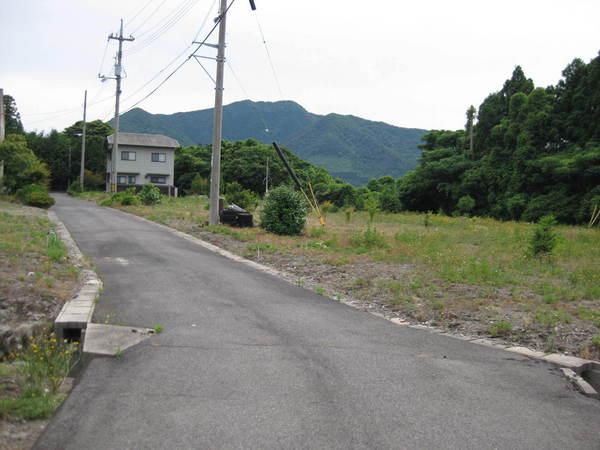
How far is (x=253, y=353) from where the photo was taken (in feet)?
19.5

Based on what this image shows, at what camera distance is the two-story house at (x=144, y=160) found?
56.0m

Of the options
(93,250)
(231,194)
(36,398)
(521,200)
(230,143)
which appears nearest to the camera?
(36,398)

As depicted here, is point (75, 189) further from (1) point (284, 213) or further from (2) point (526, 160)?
(1) point (284, 213)

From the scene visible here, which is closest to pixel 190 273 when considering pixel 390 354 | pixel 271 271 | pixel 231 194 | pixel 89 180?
pixel 271 271

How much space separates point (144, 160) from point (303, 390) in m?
54.3

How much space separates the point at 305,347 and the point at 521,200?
1366 inches

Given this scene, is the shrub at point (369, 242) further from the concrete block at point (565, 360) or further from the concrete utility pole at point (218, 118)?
the concrete block at point (565, 360)

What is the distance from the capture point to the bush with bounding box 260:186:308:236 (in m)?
18.7

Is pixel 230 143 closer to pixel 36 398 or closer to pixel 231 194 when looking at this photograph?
pixel 231 194

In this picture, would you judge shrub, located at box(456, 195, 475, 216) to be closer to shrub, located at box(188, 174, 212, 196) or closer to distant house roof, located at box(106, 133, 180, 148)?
shrub, located at box(188, 174, 212, 196)

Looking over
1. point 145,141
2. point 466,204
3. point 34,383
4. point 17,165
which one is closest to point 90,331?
point 34,383

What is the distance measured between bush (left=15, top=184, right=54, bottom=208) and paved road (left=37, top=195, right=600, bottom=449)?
22205 mm

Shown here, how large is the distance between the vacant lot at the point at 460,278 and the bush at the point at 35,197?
1296 centimetres

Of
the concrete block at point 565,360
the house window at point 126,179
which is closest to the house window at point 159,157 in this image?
the house window at point 126,179
